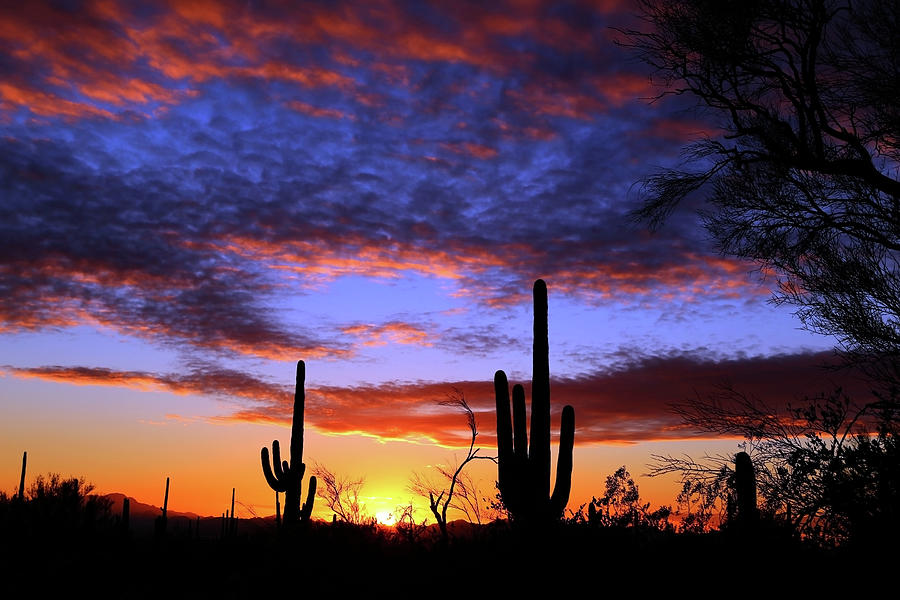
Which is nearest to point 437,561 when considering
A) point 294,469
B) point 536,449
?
point 536,449

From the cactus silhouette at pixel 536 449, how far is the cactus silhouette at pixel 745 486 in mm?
2972

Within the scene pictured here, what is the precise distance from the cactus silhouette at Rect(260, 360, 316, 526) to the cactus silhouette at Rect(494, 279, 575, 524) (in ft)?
36.5

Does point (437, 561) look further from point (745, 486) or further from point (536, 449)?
point (745, 486)

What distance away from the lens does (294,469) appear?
22.6 m

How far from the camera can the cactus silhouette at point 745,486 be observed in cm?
1077

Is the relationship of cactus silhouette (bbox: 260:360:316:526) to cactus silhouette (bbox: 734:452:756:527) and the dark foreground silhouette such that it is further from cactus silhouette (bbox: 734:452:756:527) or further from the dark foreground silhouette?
cactus silhouette (bbox: 734:452:756:527)

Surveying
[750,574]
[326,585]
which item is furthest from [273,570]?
[750,574]

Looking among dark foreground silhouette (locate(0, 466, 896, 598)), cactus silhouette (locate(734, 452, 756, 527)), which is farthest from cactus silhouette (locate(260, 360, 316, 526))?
cactus silhouette (locate(734, 452, 756, 527))

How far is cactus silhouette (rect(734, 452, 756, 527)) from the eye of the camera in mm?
10766

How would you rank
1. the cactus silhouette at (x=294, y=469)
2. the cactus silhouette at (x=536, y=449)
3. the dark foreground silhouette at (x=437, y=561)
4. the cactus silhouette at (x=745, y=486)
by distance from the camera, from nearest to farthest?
the dark foreground silhouette at (x=437, y=561)
the cactus silhouette at (x=745, y=486)
the cactus silhouette at (x=536, y=449)
the cactus silhouette at (x=294, y=469)

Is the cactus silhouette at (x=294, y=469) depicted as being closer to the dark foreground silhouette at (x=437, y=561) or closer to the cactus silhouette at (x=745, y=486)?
the dark foreground silhouette at (x=437, y=561)

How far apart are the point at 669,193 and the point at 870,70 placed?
3002 millimetres

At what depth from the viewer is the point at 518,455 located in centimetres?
1320

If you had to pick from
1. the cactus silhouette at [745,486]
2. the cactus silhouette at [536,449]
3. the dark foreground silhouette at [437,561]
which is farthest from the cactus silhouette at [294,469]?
the cactus silhouette at [745,486]
